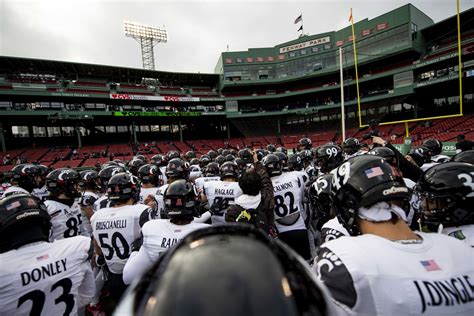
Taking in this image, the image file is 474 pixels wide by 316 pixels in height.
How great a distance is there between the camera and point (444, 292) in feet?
3.58

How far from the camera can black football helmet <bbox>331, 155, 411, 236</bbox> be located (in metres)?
1.43

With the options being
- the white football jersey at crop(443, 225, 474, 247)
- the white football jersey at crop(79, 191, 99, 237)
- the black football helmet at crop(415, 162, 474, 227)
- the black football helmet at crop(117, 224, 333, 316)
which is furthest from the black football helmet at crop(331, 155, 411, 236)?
the white football jersey at crop(79, 191, 99, 237)

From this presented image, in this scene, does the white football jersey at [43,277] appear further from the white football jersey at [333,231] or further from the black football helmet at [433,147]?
the black football helmet at [433,147]

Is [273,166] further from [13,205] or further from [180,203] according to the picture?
[13,205]

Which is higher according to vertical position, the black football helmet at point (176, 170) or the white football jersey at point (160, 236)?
the black football helmet at point (176, 170)

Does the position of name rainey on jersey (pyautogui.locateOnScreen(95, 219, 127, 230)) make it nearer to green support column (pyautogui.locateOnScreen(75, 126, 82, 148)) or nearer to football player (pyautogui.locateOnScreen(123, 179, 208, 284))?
football player (pyautogui.locateOnScreen(123, 179, 208, 284))

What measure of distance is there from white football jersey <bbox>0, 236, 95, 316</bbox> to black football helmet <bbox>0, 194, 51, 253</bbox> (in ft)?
0.23

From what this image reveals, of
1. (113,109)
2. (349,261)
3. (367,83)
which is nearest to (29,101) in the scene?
(113,109)

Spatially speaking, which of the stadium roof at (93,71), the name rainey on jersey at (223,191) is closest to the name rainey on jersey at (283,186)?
the name rainey on jersey at (223,191)

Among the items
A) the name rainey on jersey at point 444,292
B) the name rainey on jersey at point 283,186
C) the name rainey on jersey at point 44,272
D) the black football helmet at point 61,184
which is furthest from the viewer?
the name rainey on jersey at point 283,186

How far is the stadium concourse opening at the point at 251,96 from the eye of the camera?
1100 inches

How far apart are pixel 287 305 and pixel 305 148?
706 cm

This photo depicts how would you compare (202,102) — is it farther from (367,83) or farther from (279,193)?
(279,193)

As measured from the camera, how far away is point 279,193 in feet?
14.1
